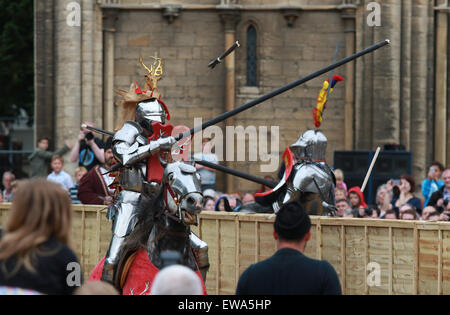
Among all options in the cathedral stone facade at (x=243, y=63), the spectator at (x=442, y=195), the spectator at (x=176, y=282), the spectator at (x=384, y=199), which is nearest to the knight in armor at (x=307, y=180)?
the spectator at (x=442, y=195)

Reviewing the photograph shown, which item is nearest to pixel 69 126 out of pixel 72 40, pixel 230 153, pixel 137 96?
pixel 72 40

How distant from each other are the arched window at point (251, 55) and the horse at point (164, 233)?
11415 millimetres

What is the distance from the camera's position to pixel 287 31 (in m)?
19.7

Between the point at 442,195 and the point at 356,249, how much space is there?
2.76 meters

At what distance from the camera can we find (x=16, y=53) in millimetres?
28719

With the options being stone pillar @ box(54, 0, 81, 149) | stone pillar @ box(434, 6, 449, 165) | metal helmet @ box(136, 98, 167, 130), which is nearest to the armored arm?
metal helmet @ box(136, 98, 167, 130)

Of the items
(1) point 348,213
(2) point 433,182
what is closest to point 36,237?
(1) point 348,213

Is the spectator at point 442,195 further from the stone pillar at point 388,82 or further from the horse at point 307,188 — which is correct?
the stone pillar at point 388,82

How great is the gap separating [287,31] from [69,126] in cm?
469

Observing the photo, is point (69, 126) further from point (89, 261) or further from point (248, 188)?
point (89, 261)

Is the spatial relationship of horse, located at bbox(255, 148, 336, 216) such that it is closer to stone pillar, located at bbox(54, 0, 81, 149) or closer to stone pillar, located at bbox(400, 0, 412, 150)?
stone pillar, located at bbox(400, 0, 412, 150)

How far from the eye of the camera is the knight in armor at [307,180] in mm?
10570

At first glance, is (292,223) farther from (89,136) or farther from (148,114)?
(89,136)

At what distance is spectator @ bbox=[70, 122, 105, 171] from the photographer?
50.6 ft
